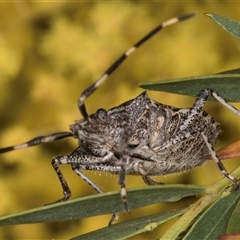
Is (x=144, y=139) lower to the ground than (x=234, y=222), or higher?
higher

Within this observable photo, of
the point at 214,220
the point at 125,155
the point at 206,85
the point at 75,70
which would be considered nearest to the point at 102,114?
the point at 125,155

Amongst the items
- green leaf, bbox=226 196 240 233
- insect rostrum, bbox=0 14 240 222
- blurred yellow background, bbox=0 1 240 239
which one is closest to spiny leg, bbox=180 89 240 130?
insect rostrum, bbox=0 14 240 222

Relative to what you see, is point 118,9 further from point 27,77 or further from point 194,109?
point 194,109

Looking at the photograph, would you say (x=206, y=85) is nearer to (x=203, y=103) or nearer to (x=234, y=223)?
(x=203, y=103)

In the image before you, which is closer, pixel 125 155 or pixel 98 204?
pixel 98 204

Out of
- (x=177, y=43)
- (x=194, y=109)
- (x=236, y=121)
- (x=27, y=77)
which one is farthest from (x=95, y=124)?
(x=27, y=77)

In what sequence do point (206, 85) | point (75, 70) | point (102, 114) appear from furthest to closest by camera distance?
point (75, 70)
point (102, 114)
point (206, 85)

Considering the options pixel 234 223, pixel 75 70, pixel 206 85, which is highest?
pixel 75 70
